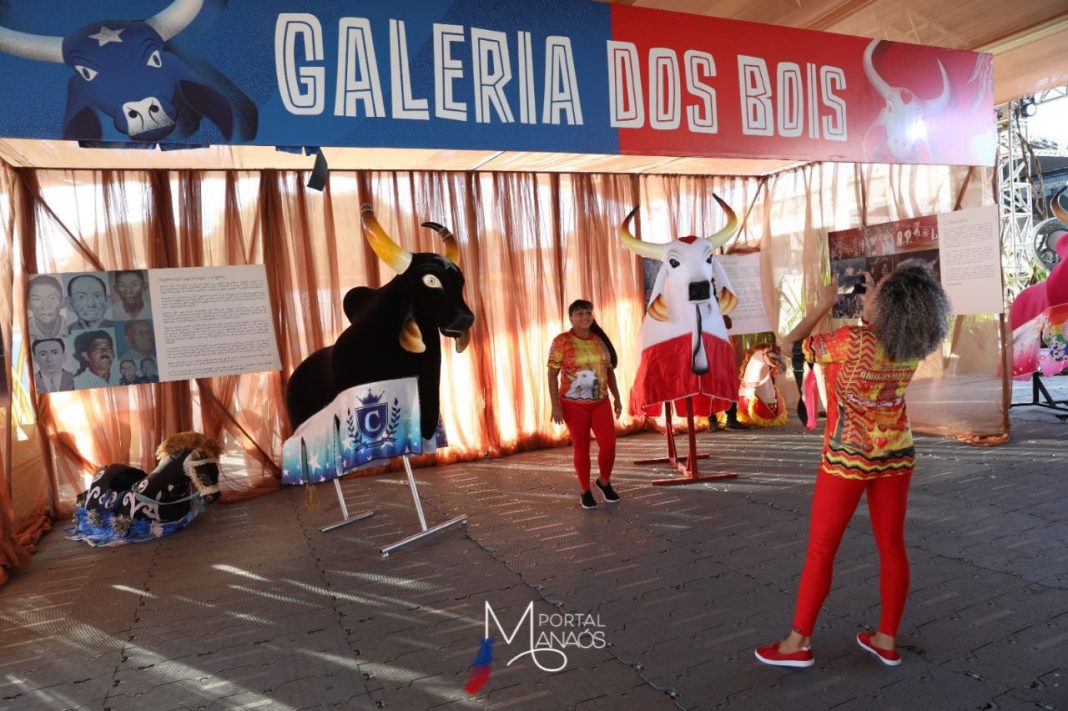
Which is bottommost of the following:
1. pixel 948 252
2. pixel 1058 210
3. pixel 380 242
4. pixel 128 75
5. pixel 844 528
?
pixel 844 528

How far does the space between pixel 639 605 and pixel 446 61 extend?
2.26 m

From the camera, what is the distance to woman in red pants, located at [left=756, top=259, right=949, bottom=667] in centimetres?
207

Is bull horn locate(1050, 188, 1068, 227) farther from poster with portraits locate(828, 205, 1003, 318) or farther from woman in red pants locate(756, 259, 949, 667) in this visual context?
woman in red pants locate(756, 259, 949, 667)

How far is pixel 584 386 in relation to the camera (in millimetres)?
4148

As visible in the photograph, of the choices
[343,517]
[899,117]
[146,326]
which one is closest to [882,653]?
[899,117]

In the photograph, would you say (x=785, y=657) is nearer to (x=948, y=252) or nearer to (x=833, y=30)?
(x=833, y=30)

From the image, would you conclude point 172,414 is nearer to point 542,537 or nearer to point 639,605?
point 542,537

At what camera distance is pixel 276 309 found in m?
5.30

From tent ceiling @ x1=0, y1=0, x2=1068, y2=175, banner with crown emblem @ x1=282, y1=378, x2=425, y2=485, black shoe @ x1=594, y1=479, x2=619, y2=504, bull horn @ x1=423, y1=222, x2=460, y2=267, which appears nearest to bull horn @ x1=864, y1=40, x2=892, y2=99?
tent ceiling @ x1=0, y1=0, x2=1068, y2=175

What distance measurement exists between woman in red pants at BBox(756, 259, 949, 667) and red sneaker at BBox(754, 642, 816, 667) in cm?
6

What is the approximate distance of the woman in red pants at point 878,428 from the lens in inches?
81.5

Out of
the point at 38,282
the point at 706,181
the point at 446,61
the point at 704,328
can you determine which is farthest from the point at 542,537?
the point at 706,181

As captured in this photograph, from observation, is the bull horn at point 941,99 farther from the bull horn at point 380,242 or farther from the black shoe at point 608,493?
the bull horn at point 380,242

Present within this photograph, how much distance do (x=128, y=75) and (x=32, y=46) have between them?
27cm
